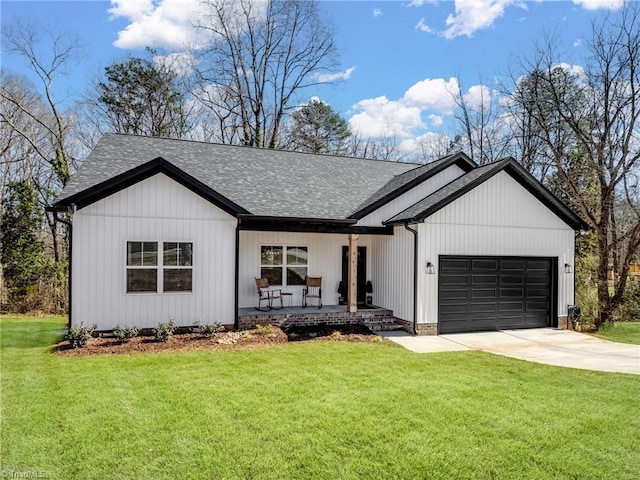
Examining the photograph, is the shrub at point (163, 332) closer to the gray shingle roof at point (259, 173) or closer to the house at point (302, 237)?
the house at point (302, 237)

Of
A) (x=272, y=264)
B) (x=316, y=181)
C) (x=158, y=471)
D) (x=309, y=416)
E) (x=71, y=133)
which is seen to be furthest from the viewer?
(x=71, y=133)

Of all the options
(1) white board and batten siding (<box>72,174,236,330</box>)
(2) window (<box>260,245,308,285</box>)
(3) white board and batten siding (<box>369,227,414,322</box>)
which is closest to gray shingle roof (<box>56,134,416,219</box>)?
(1) white board and batten siding (<box>72,174,236,330</box>)

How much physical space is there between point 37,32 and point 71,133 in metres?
4.96

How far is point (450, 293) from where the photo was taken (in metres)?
11.7

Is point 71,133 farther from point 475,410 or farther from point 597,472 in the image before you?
point 597,472

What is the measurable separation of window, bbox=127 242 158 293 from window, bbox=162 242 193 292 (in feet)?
0.74

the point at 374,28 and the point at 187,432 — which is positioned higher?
the point at 374,28

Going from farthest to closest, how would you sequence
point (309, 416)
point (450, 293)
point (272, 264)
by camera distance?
point (272, 264), point (450, 293), point (309, 416)

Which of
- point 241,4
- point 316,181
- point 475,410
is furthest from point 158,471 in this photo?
point 241,4

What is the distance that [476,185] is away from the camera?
38.5 feet

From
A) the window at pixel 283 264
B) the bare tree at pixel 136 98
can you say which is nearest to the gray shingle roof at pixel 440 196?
the window at pixel 283 264

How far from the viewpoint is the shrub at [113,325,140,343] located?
9375 millimetres

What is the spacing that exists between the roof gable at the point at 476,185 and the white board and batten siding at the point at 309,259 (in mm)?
2194

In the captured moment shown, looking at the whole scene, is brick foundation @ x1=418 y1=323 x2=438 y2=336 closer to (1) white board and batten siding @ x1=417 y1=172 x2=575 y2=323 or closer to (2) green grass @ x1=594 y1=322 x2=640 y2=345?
(1) white board and batten siding @ x1=417 y1=172 x2=575 y2=323
